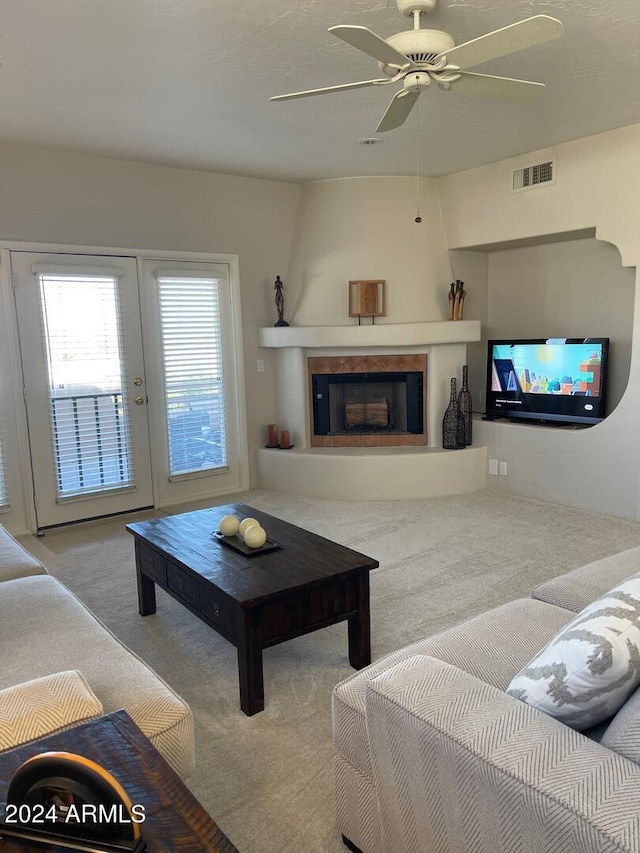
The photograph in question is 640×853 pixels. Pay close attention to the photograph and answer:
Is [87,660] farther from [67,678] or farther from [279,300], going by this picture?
[279,300]

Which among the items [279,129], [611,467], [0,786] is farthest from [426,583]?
[279,129]

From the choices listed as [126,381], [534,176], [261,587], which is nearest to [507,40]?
[261,587]

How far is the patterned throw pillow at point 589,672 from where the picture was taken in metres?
1.23

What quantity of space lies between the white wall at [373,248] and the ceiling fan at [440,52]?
2.64 metres

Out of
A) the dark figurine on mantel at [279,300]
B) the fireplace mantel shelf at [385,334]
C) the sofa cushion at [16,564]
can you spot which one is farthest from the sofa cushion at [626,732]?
the dark figurine on mantel at [279,300]

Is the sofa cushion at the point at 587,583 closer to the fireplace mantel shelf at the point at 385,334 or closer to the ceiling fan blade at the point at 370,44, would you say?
the ceiling fan blade at the point at 370,44

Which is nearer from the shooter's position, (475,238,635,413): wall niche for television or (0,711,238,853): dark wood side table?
(0,711,238,853): dark wood side table

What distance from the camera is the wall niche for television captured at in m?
4.93

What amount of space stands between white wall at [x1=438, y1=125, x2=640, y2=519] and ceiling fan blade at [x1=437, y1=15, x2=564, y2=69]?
2.46m

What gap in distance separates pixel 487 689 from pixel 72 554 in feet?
11.2

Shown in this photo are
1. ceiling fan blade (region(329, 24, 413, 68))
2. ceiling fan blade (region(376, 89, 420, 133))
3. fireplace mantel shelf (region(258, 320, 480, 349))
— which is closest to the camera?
ceiling fan blade (region(329, 24, 413, 68))

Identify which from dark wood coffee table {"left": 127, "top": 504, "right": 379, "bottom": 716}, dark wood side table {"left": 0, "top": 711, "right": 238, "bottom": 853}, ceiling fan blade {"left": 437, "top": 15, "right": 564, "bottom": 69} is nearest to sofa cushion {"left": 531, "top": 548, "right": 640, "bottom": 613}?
dark wood coffee table {"left": 127, "top": 504, "right": 379, "bottom": 716}

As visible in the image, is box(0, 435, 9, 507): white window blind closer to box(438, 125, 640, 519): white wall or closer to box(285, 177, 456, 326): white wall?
box(285, 177, 456, 326): white wall

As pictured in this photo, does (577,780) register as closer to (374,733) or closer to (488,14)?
(374,733)
